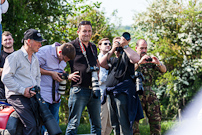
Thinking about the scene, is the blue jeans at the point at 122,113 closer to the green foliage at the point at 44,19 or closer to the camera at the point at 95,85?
the camera at the point at 95,85

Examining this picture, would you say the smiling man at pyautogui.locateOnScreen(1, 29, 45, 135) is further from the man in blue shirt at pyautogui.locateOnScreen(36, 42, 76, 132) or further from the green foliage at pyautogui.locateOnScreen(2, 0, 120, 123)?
the green foliage at pyautogui.locateOnScreen(2, 0, 120, 123)

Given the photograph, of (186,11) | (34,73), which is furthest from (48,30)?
(34,73)

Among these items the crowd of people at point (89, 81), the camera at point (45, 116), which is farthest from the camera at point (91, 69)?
the camera at point (45, 116)

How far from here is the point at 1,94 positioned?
5023 millimetres

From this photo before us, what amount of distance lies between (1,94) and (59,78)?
3.07 feet

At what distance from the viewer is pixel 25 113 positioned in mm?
4121

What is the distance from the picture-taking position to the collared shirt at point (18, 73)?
4137 mm

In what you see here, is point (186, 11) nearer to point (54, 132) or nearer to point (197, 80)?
point (197, 80)

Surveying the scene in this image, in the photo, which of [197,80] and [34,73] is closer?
[34,73]

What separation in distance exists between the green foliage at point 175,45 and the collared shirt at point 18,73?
39.1 ft

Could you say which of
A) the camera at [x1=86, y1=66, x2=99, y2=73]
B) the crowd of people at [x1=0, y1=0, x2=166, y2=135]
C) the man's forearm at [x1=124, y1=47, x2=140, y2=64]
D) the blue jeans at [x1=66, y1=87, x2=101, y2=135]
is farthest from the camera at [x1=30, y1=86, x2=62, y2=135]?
the man's forearm at [x1=124, y1=47, x2=140, y2=64]

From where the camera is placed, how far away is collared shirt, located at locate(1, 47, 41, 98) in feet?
13.6

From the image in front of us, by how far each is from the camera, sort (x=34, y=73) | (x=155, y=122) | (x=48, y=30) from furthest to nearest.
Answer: (x=48, y=30) → (x=155, y=122) → (x=34, y=73)

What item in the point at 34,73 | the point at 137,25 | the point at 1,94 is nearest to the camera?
the point at 34,73
